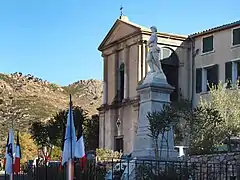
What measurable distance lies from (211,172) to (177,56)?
2365 centimetres

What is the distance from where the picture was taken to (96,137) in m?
43.1

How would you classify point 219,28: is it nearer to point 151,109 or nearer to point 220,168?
point 151,109

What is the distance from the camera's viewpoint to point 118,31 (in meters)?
40.9

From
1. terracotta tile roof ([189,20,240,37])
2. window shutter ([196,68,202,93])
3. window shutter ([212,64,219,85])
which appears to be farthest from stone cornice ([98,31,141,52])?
window shutter ([212,64,219,85])

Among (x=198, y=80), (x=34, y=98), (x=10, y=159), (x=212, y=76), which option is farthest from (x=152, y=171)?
(x=34, y=98)

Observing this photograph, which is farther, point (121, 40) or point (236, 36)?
point (121, 40)

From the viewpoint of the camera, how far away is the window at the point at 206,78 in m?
36.3

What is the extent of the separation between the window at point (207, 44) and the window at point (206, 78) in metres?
1.14

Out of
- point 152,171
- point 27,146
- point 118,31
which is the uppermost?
point 118,31

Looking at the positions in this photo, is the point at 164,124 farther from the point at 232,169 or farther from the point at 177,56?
the point at 177,56

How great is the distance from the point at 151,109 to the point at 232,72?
16.5 metres

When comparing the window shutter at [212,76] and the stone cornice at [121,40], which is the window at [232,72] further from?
the stone cornice at [121,40]

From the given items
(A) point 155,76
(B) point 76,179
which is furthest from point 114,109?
(B) point 76,179

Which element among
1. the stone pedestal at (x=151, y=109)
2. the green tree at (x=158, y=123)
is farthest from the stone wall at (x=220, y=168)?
the stone pedestal at (x=151, y=109)
